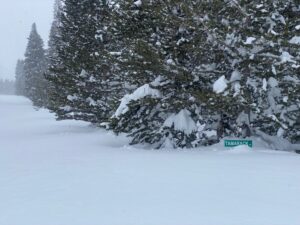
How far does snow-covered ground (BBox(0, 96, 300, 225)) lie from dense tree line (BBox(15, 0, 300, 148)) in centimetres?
127

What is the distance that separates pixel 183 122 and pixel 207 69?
1.54 m

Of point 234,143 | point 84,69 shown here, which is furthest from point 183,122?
point 84,69

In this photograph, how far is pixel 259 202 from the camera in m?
6.33

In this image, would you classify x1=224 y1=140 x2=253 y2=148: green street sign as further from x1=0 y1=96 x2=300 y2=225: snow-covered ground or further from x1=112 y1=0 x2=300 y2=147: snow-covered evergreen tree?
x1=112 y1=0 x2=300 y2=147: snow-covered evergreen tree

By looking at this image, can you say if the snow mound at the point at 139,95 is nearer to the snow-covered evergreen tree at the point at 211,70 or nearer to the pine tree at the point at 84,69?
the snow-covered evergreen tree at the point at 211,70

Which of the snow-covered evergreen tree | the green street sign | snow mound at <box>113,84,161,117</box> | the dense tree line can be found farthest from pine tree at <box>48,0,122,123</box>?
the green street sign

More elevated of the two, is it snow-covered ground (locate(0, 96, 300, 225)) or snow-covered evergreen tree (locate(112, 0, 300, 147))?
snow-covered evergreen tree (locate(112, 0, 300, 147))

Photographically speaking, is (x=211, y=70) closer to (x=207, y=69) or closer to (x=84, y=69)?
(x=207, y=69)

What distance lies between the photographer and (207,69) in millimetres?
11992

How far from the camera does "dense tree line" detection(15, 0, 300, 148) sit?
36.3 ft

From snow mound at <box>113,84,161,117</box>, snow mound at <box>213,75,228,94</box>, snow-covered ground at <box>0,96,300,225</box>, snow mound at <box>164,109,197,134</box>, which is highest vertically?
snow mound at <box>213,75,228,94</box>

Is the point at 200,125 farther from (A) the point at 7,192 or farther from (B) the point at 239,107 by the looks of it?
(A) the point at 7,192

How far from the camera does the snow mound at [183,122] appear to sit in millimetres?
11852

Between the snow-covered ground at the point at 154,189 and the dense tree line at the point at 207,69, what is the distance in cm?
127
